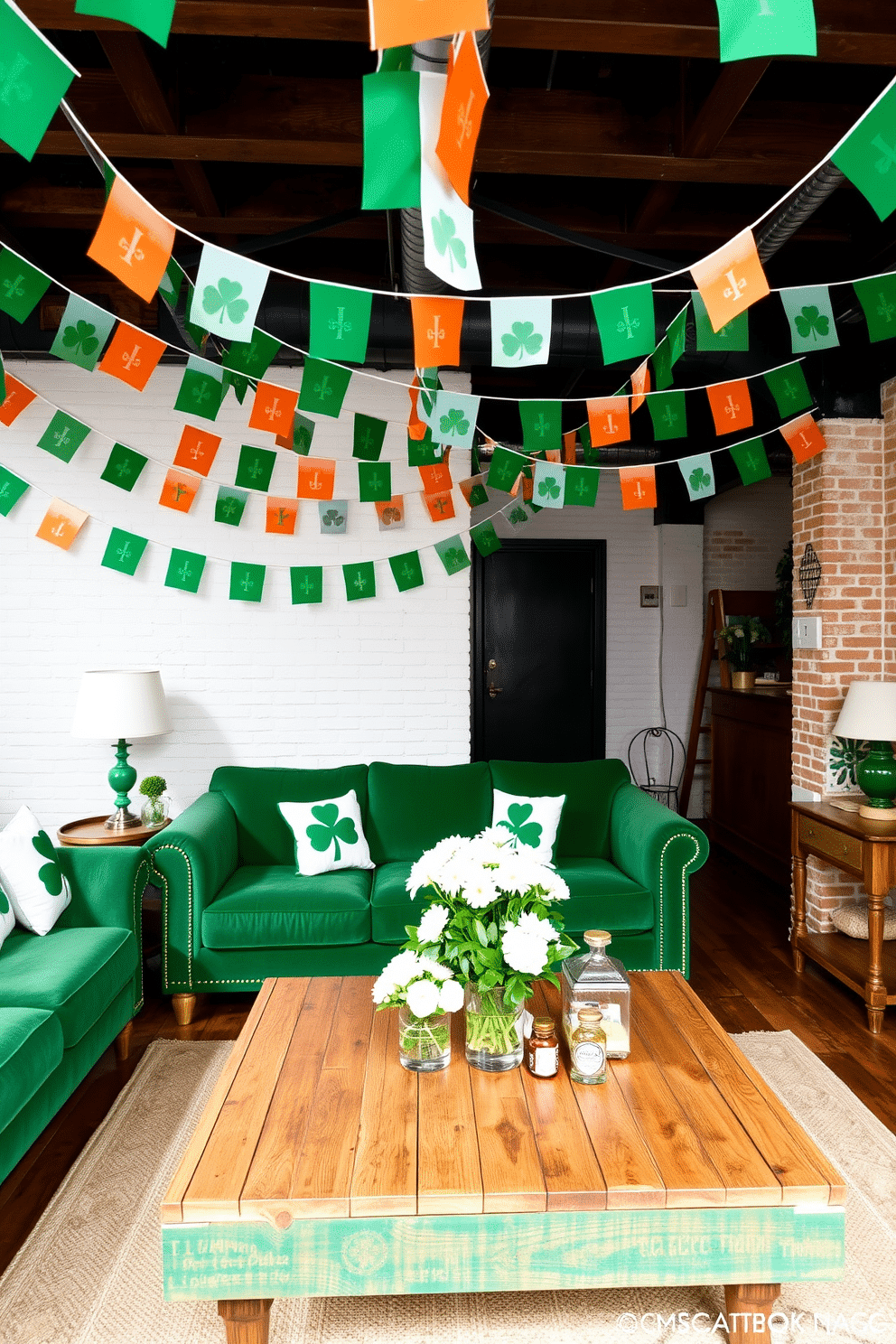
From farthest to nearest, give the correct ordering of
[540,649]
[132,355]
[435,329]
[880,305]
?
[540,649], [132,355], [880,305], [435,329]

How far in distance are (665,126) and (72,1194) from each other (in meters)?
3.23

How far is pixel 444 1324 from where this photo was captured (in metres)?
1.85

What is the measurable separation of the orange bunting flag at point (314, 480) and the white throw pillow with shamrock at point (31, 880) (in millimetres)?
1808

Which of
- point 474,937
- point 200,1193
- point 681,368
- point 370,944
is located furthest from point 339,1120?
point 681,368

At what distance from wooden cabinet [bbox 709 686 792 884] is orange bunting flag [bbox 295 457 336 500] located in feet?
8.82

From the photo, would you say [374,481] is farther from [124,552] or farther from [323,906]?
[323,906]

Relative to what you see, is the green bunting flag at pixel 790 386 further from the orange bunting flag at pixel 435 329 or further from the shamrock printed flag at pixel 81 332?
the shamrock printed flag at pixel 81 332

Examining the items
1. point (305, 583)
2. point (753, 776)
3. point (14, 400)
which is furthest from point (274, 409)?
point (753, 776)

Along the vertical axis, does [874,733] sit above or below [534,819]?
above

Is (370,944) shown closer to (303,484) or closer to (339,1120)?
(339,1120)

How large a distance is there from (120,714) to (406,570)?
1400 mm

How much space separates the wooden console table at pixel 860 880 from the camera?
3.21 m

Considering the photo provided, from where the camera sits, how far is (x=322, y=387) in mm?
3256

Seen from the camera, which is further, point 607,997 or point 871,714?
point 871,714
